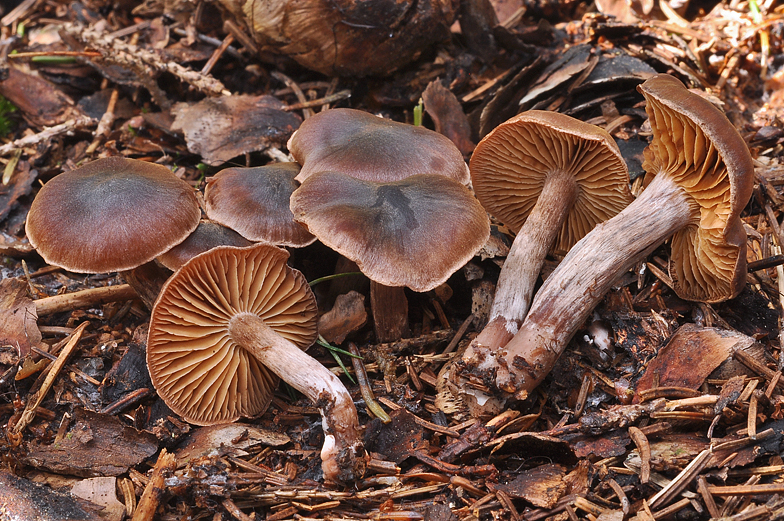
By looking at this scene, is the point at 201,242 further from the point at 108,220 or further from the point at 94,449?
the point at 94,449

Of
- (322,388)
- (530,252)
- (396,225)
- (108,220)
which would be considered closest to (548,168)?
(530,252)

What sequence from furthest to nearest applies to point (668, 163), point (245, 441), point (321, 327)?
point (321, 327)
point (668, 163)
point (245, 441)

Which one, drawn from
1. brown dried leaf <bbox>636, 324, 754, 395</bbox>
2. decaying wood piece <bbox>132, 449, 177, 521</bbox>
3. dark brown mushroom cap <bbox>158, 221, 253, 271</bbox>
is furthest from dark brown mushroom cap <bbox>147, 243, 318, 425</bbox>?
brown dried leaf <bbox>636, 324, 754, 395</bbox>

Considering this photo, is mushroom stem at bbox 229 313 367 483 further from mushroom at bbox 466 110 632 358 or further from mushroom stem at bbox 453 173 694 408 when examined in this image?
mushroom at bbox 466 110 632 358

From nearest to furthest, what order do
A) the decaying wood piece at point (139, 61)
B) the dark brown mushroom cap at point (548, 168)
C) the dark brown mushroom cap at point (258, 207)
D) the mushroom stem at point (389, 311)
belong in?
the dark brown mushroom cap at point (548, 168) → the dark brown mushroom cap at point (258, 207) → the mushroom stem at point (389, 311) → the decaying wood piece at point (139, 61)

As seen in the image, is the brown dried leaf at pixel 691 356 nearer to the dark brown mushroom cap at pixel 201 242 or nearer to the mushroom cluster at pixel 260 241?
the mushroom cluster at pixel 260 241

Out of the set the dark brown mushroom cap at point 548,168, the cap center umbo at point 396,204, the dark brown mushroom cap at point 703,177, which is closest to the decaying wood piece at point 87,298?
the cap center umbo at point 396,204

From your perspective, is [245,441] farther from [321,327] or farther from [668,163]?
[668,163]

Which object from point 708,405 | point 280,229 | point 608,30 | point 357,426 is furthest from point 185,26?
point 708,405
